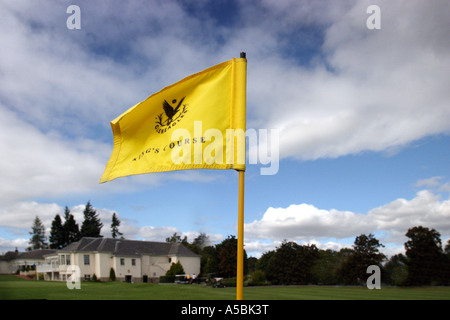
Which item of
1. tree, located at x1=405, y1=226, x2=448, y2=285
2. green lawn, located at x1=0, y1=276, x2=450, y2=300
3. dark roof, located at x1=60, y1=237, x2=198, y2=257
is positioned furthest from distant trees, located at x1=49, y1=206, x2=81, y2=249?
tree, located at x1=405, y1=226, x2=448, y2=285

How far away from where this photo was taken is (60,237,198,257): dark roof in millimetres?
64312

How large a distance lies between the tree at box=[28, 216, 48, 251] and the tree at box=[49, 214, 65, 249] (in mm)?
20434

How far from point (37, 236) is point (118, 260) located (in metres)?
66.0

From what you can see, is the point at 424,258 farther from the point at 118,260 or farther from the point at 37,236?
the point at 37,236

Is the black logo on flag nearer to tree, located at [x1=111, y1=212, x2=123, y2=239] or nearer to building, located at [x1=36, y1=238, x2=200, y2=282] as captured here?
building, located at [x1=36, y1=238, x2=200, y2=282]

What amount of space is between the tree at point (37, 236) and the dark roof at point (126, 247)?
184 ft

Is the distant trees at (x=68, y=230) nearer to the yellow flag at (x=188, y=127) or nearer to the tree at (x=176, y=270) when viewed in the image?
the tree at (x=176, y=270)

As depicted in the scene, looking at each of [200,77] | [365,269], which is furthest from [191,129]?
[365,269]

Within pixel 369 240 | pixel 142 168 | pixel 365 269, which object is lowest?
pixel 365 269
